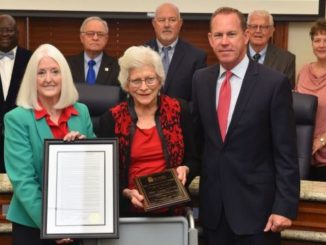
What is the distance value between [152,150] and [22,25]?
3.60 m

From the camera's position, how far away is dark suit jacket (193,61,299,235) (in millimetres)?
2443

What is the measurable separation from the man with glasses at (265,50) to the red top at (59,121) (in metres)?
2.26

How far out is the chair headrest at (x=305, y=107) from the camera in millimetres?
3527

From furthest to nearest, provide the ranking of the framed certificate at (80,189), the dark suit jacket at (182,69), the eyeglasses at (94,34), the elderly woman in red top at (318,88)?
the eyeglasses at (94,34), the dark suit jacket at (182,69), the elderly woman in red top at (318,88), the framed certificate at (80,189)

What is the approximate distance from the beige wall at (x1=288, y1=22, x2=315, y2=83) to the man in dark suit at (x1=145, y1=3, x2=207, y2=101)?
149 cm

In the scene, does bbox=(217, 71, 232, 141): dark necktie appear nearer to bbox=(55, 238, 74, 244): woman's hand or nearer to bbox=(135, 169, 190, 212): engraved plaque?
bbox=(135, 169, 190, 212): engraved plaque

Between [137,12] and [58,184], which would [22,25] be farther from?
[58,184]

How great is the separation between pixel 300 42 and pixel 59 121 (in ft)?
11.8

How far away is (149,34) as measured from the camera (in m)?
5.77

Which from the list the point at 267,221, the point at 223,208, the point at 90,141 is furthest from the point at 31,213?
the point at 267,221

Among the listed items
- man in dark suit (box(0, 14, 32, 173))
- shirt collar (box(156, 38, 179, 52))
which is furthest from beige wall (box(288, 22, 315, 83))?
man in dark suit (box(0, 14, 32, 173))

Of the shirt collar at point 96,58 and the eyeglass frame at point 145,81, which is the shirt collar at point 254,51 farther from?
the eyeglass frame at point 145,81

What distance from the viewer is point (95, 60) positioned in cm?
451

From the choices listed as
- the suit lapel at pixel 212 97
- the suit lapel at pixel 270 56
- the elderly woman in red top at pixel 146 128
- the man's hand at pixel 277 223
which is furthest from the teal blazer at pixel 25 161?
the suit lapel at pixel 270 56
